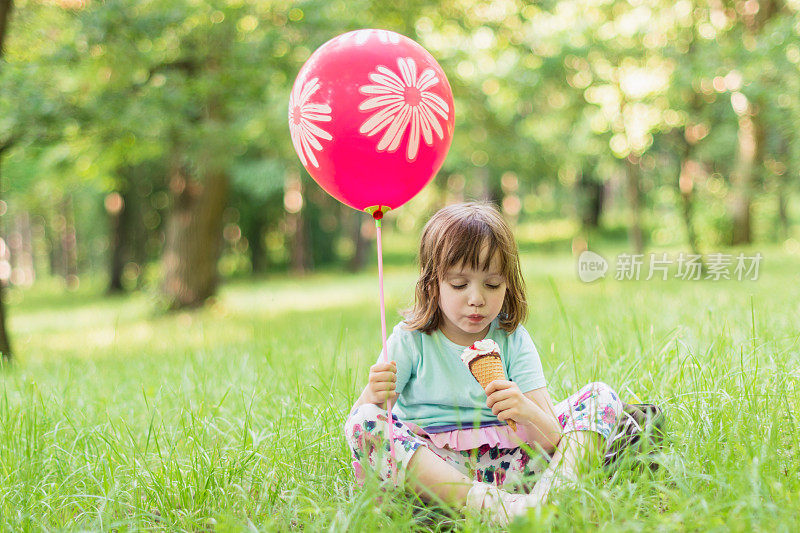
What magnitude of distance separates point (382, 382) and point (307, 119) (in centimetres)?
99

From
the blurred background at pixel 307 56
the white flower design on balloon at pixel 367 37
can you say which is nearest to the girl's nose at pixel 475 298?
the white flower design on balloon at pixel 367 37

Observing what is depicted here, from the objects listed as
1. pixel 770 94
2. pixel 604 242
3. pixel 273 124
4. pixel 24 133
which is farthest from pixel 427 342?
pixel 604 242

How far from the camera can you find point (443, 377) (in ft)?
7.09

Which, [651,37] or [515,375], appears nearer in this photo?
[515,375]

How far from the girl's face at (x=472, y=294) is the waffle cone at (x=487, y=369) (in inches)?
5.3

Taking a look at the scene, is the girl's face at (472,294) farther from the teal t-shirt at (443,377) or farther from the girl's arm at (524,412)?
the girl's arm at (524,412)

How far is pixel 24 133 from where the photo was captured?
5.10m

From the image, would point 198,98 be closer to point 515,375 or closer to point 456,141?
point 456,141

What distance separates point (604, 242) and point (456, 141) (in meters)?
14.1

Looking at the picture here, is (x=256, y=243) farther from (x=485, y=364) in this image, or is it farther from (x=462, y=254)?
(x=485, y=364)

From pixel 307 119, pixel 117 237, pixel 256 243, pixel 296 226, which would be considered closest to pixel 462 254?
pixel 307 119

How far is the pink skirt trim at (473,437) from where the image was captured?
212cm

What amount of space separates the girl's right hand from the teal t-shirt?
112 millimetres

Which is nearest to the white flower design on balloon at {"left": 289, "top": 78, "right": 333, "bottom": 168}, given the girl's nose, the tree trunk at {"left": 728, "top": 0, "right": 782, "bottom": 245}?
the girl's nose
